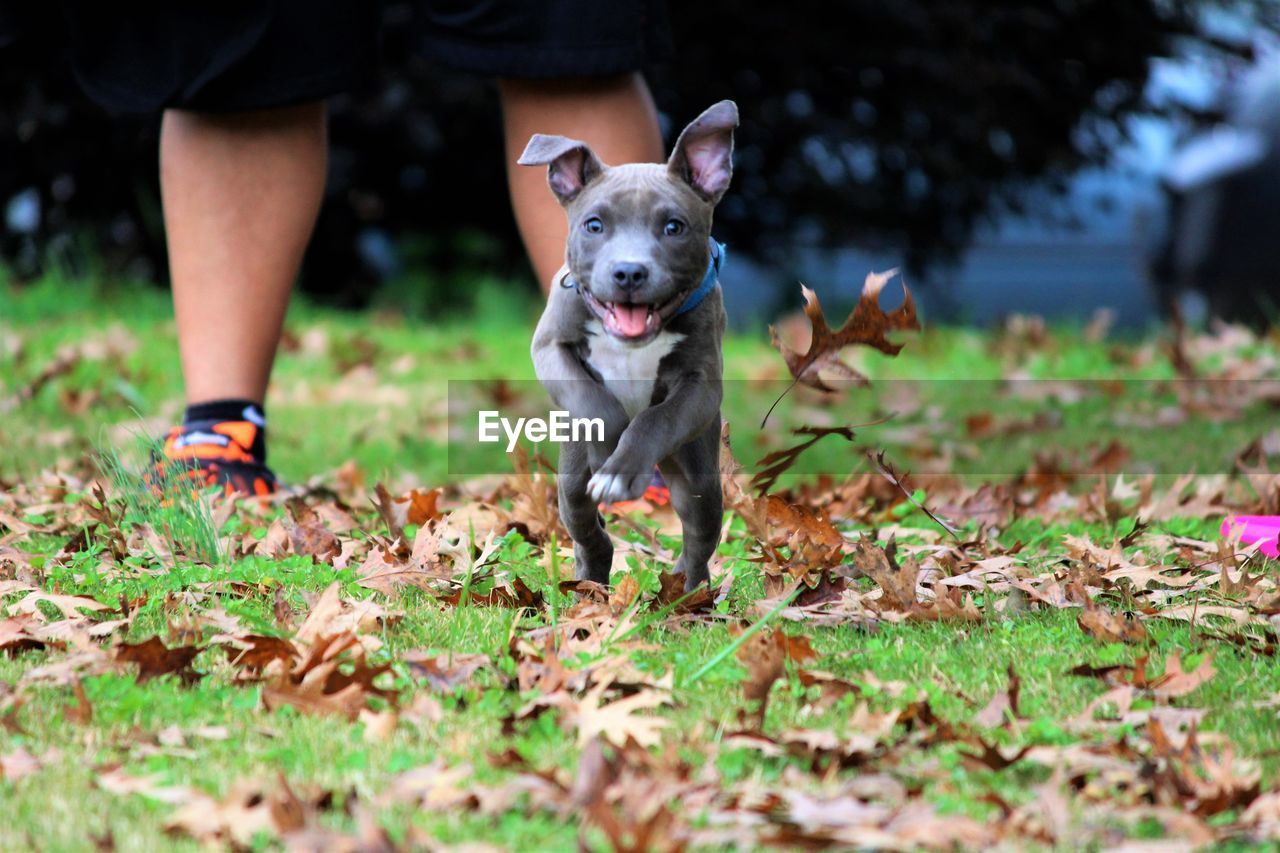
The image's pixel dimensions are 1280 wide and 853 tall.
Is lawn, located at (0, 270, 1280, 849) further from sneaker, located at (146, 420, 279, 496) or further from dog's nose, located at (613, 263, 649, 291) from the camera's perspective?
dog's nose, located at (613, 263, 649, 291)

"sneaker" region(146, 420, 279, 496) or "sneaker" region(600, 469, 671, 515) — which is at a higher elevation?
"sneaker" region(146, 420, 279, 496)

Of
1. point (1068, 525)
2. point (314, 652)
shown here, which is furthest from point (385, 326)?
point (314, 652)

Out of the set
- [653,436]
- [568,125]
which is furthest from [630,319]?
[568,125]

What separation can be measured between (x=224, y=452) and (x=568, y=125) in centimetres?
116

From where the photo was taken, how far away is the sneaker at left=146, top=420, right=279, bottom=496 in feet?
11.4

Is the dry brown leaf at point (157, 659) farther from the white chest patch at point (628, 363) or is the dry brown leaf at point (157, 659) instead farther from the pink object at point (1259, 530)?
the pink object at point (1259, 530)

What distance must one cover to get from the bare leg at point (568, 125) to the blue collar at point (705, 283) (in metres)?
0.88

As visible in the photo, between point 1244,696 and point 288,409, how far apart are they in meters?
3.95

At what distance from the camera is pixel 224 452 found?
351cm

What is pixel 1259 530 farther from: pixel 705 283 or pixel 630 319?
pixel 630 319

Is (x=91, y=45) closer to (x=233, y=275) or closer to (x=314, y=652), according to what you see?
(x=233, y=275)

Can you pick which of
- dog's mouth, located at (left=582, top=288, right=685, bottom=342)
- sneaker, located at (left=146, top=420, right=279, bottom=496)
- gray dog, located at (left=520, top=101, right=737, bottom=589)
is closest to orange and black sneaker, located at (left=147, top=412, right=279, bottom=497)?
sneaker, located at (left=146, top=420, right=279, bottom=496)

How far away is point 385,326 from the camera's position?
27.5 ft

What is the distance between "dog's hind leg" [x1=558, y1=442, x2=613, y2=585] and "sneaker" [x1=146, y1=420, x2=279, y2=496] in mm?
1047
